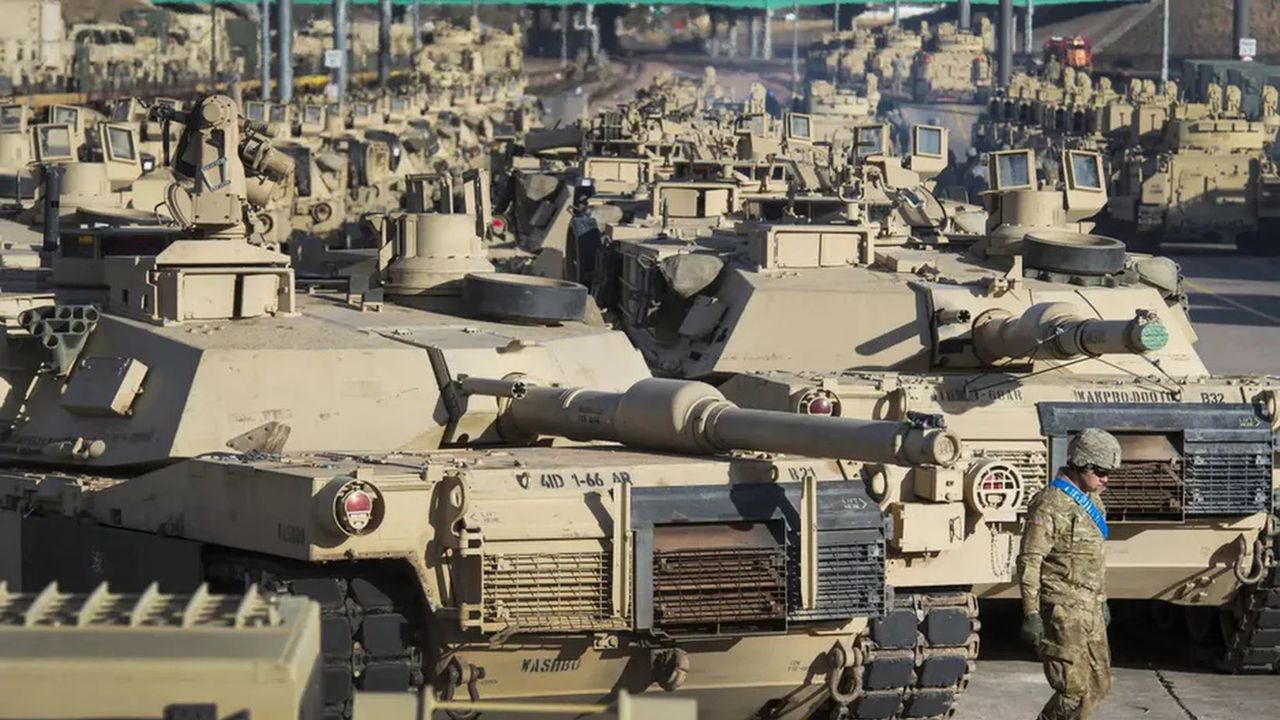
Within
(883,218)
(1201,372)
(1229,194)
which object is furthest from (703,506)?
(1229,194)

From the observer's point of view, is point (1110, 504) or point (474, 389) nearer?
point (474, 389)

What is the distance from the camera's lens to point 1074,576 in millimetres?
12766

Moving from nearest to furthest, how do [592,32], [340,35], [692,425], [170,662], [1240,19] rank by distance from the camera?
[170,662] → [692,425] → [340,35] → [1240,19] → [592,32]

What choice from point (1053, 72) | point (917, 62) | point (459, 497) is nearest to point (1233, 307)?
point (459, 497)

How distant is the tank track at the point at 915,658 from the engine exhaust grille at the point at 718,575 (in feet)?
2.71

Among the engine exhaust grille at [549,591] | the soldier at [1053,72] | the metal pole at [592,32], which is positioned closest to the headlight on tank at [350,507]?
the engine exhaust grille at [549,591]

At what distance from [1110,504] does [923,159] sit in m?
21.9

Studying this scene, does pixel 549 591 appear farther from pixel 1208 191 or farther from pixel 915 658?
pixel 1208 191

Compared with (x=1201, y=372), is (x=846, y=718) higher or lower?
lower

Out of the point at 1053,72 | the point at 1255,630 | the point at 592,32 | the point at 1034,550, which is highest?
the point at 592,32

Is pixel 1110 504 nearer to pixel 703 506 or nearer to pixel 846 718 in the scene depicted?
pixel 846 718

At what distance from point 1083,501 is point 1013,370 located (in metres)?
5.33

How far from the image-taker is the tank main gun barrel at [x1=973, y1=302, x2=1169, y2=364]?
16.0 meters

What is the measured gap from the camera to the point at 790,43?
14350cm
